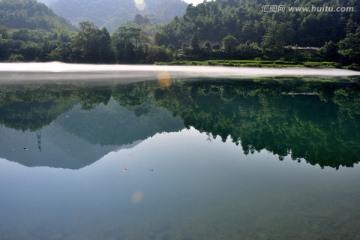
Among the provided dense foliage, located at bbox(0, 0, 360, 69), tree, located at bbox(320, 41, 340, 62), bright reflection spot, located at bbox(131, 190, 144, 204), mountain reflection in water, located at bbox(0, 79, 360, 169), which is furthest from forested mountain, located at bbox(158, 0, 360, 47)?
bright reflection spot, located at bbox(131, 190, 144, 204)

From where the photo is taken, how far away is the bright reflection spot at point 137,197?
12.7m

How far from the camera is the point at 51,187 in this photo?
14.0 m

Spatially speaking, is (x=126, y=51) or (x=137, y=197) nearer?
(x=137, y=197)

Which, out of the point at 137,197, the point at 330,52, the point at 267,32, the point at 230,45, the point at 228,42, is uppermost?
the point at 267,32

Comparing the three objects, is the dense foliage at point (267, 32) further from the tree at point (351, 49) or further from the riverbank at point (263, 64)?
the riverbank at point (263, 64)

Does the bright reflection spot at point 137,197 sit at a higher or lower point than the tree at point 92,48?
lower

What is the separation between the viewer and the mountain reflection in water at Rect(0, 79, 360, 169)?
19.5 metres

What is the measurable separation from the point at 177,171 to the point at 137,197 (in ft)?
11.2

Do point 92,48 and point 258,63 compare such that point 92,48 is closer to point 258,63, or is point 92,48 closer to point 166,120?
point 258,63

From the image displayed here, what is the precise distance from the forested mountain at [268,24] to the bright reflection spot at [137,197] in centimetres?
10198

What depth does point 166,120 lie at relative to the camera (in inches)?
1103

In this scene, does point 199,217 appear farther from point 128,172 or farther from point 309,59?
point 309,59

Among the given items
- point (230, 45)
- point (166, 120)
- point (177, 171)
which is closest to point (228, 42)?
point (230, 45)

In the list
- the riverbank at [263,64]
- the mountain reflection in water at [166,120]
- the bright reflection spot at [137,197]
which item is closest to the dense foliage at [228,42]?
the riverbank at [263,64]
